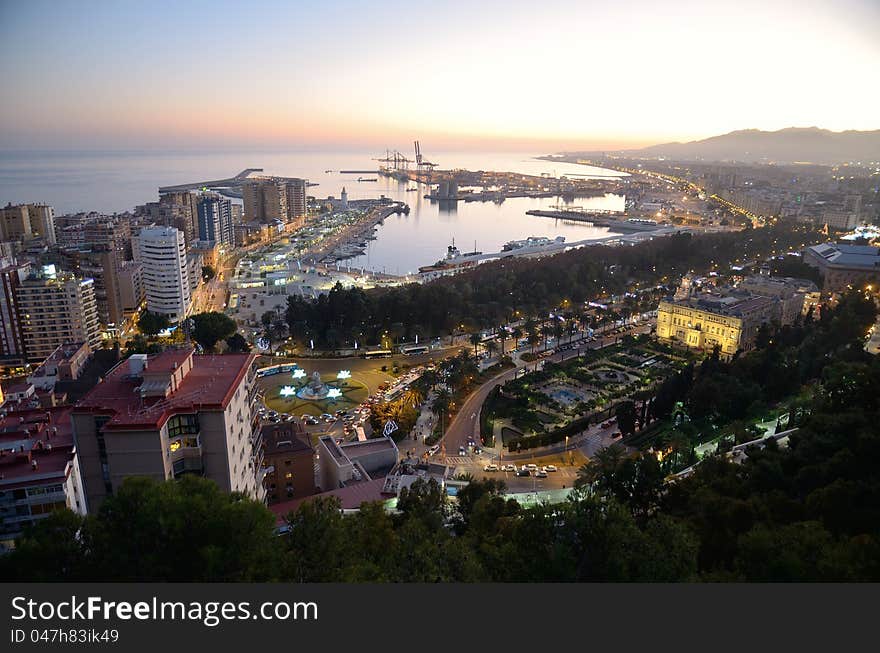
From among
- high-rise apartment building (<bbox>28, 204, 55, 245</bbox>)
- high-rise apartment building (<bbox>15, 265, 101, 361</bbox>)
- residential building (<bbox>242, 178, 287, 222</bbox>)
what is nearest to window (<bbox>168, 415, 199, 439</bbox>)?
high-rise apartment building (<bbox>15, 265, 101, 361</bbox>)

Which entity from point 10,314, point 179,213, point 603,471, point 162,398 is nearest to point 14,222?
point 179,213

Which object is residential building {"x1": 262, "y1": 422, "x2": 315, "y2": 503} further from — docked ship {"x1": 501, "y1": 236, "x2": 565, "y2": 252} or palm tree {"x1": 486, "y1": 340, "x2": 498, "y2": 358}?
docked ship {"x1": 501, "y1": 236, "x2": 565, "y2": 252}

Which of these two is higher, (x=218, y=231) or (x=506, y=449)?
(x=218, y=231)

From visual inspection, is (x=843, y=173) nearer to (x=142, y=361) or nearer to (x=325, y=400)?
(x=325, y=400)

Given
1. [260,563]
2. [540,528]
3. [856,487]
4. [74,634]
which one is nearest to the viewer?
Answer: [74,634]

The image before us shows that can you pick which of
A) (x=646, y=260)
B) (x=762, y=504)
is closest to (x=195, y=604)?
(x=762, y=504)

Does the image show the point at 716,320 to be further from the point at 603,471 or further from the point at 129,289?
the point at 129,289

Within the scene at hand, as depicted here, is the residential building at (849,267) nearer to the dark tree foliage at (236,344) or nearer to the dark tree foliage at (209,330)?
the dark tree foliage at (236,344)

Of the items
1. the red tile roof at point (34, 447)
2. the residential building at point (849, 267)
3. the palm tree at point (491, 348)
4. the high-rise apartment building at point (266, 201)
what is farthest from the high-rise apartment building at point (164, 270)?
the residential building at point (849, 267)
